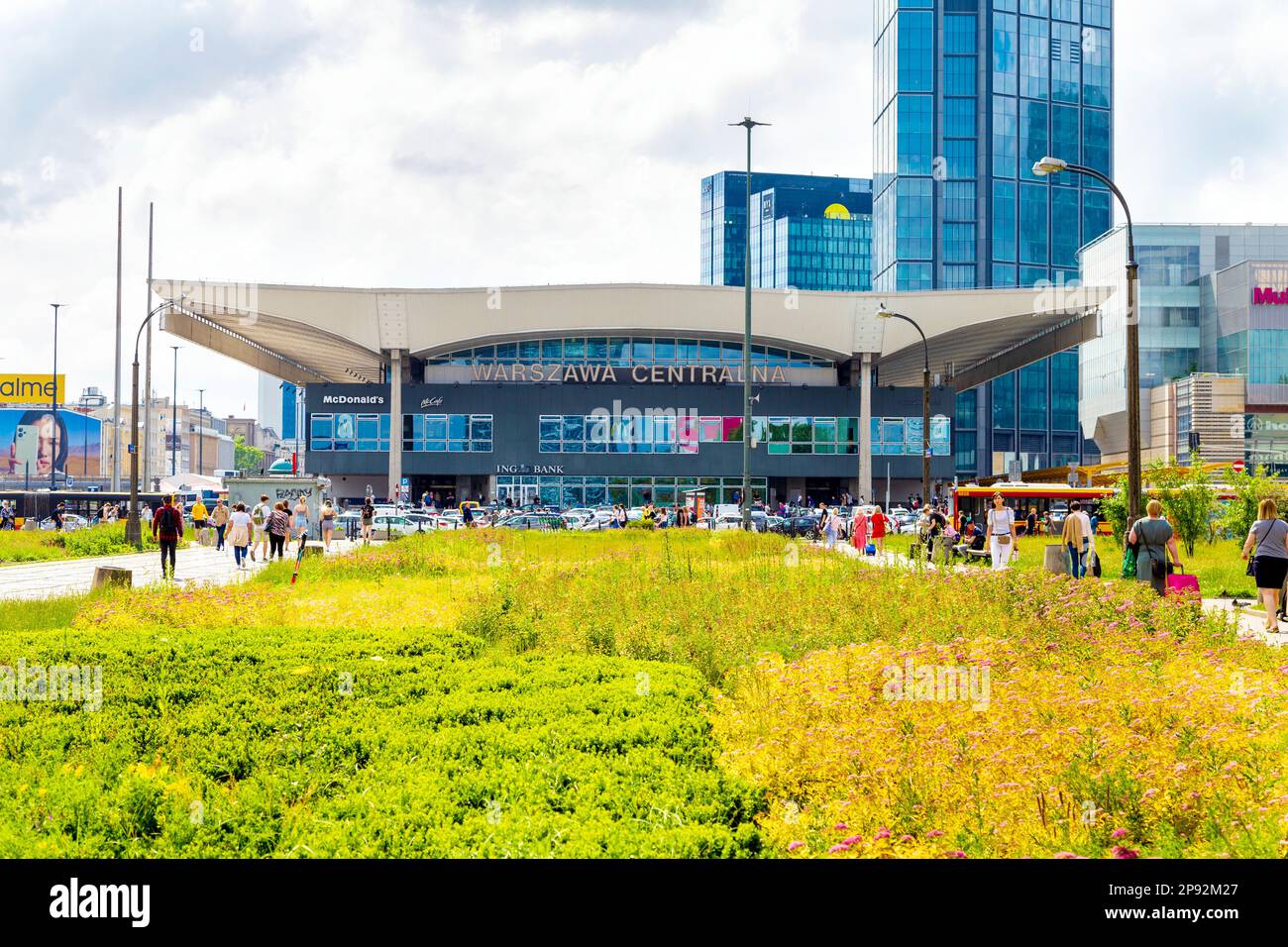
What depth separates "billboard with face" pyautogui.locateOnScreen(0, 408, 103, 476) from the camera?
12656 cm

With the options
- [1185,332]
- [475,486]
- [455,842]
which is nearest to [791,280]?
[1185,332]

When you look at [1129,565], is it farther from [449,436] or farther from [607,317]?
[449,436]

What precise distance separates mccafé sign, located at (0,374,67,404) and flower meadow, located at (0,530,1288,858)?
93477mm

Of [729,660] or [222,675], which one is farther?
[729,660]

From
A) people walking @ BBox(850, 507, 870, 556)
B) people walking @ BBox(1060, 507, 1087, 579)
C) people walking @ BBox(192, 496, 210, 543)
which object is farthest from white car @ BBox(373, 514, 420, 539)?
people walking @ BBox(1060, 507, 1087, 579)

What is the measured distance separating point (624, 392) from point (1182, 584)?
187ft

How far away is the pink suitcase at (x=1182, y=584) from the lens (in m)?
12.9

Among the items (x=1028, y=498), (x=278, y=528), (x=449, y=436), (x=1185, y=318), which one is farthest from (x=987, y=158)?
(x=278, y=528)

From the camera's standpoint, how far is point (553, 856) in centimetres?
434

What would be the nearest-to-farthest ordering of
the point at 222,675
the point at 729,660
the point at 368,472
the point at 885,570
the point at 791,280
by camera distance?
the point at 222,675
the point at 729,660
the point at 885,570
the point at 368,472
the point at 791,280

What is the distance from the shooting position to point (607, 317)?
67.9 m
